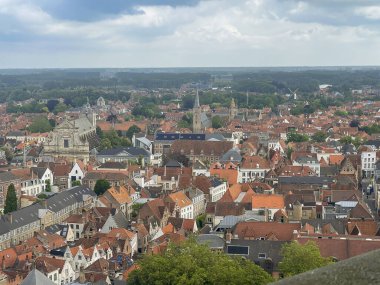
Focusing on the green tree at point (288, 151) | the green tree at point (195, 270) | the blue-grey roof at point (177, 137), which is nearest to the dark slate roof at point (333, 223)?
the green tree at point (195, 270)

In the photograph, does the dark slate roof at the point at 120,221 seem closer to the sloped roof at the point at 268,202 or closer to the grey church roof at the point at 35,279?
the sloped roof at the point at 268,202

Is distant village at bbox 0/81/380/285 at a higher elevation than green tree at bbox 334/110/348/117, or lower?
higher

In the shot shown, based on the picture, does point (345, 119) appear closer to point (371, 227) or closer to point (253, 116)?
point (253, 116)

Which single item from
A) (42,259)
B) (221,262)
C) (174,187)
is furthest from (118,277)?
(174,187)

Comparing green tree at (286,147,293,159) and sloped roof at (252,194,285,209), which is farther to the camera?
green tree at (286,147,293,159)

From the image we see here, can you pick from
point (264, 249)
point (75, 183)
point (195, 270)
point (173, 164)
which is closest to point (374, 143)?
point (173, 164)

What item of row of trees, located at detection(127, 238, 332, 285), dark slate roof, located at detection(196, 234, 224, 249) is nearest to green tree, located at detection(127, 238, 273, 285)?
row of trees, located at detection(127, 238, 332, 285)

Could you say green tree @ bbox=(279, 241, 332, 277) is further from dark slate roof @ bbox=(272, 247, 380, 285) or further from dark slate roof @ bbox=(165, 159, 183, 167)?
dark slate roof @ bbox=(165, 159, 183, 167)
